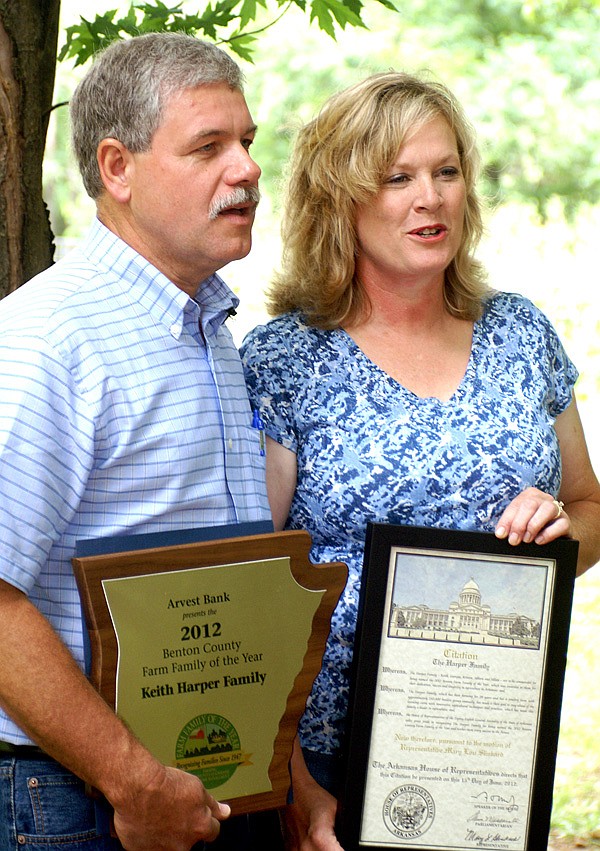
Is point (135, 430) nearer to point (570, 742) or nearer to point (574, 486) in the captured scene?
point (574, 486)

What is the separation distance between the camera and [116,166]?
5.98 ft

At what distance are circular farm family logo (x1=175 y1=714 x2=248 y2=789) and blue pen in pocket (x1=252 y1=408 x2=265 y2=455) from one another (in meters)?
0.52

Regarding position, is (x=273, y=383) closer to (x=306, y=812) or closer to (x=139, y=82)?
(x=139, y=82)

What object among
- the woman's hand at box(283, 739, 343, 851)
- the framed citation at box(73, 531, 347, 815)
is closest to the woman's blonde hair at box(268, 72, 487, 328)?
the framed citation at box(73, 531, 347, 815)

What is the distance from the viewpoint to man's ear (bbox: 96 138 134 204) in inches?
71.2

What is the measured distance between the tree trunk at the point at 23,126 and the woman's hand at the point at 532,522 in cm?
107

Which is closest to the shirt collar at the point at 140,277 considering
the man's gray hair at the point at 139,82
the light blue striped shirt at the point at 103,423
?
the light blue striped shirt at the point at 103,423

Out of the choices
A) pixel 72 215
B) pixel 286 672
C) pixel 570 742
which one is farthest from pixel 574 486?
pixel 72 215

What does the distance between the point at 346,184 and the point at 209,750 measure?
47.0 inches

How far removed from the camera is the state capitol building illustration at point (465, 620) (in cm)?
189

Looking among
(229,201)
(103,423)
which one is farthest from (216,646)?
(229,201)

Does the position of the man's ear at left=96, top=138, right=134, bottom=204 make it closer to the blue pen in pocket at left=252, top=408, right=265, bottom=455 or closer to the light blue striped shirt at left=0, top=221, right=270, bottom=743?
the light blue striped shirt at left=0, top=221, right=270, bottom=743

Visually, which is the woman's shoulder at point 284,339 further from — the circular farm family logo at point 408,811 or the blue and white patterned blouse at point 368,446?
the circular farm family logo at point 408,811

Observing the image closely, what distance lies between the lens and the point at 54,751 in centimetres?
156
